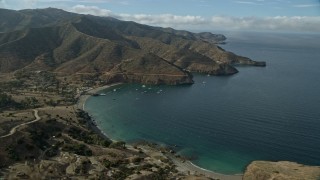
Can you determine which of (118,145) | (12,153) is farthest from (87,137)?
(12,153)

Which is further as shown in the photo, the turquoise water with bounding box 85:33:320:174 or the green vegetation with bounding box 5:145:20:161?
the turquoise water with bounding box 85:33:320:174

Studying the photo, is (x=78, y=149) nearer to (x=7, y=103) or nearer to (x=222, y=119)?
(x=222, y=119)

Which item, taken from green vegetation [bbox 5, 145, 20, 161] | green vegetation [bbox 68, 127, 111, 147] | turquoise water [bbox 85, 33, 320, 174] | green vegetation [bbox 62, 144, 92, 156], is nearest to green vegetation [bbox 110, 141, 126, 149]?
green vegetation [bbox 68, 127, 111, 147]

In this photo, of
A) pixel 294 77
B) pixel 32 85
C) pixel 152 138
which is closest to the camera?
pixel 152 138

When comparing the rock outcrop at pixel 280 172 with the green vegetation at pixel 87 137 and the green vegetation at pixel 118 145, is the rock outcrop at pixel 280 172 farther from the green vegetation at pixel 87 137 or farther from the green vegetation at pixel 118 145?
the green vegetation at pixel 87 137

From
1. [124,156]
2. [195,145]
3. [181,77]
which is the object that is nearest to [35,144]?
[124,156]

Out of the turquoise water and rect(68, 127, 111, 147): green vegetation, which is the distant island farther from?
the turquoise water

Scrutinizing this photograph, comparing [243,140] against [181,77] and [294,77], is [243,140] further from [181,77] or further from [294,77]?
[294,77]

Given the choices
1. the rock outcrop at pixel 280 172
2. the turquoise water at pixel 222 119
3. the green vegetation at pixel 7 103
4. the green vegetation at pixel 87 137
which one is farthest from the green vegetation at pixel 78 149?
the green vegetation at pixel 7 103
